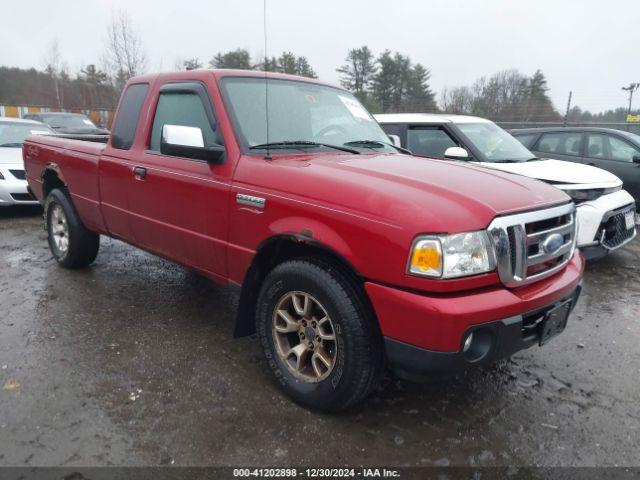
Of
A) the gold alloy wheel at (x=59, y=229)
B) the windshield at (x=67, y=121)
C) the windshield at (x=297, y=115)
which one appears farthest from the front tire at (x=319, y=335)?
the windshield at (x=67, y=121)

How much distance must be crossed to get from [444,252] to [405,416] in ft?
3.58

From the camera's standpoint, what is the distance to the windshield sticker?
3.92 metres

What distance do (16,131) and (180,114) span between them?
7515 millimetres

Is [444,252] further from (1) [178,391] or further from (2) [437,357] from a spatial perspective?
(1) [178,391]

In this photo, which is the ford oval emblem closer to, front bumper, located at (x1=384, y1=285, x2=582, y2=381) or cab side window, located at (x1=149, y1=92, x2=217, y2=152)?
front bumper, located at (x1=384, y1=285, x2=582, y2=381)

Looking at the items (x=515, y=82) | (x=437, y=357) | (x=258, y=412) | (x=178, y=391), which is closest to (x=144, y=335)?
(x=178, y=391)

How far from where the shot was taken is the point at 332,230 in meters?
2.44

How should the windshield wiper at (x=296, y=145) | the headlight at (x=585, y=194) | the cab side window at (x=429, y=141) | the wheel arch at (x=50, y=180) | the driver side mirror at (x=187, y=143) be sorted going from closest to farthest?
the driver side mirror at (x=187, y=143), the windshield wiper at (x=296, y=145), the wheel arch at (x=50, y=180), the headlight at (x=585, y=194), the cab side window at (x=429, y=141)

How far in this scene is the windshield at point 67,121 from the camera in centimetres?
1371

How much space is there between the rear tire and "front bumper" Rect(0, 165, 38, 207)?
275 cm

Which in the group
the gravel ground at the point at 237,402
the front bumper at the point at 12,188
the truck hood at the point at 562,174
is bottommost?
the gravel ground at the point at 237,402

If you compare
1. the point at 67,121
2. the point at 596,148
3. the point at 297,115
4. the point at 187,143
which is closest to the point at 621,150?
the point at 596,148

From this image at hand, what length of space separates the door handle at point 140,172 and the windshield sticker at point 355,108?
166cm

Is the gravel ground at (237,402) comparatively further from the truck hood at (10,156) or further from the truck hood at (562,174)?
the truck hood at (10,156)
